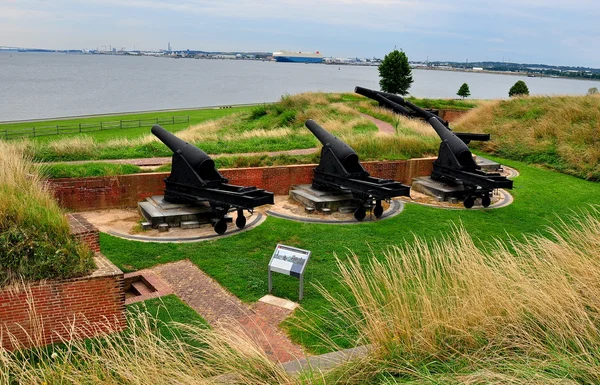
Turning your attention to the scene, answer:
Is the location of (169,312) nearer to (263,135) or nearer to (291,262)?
(291,262)

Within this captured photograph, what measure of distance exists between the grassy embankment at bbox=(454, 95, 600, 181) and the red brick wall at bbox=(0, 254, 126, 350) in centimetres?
1518

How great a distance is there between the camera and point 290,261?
743 cm

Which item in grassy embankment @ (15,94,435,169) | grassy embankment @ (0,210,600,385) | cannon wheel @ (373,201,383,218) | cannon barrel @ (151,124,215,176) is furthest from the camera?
grassy embankment @ (15,94,435,169)

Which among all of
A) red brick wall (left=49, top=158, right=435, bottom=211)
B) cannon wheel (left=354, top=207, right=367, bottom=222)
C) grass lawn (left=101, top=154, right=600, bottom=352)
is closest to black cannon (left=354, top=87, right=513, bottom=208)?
grass lawn (left=101, top=154, right=600, bottom=352)

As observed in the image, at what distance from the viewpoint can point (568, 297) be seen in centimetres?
455

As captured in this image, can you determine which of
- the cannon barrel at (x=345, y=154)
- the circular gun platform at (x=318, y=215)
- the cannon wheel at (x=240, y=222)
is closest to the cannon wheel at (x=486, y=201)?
the circular gun platform at (x=318, y=215)

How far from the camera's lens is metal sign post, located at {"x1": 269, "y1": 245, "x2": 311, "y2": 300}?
7.28 metres

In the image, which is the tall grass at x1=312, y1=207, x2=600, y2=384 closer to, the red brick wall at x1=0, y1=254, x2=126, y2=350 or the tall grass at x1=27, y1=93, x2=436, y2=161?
the red brick wall at x1=0, y1=254, x2=126, y2=350

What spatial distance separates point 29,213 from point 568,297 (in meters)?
5.95

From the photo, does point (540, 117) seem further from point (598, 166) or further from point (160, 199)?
point (160, 199)

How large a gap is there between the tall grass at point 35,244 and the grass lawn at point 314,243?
2.03 m

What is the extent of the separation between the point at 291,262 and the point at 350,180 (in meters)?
4.84

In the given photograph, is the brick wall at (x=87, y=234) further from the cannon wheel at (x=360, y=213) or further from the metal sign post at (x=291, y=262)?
the cannon wheel at (x=360, y=213)

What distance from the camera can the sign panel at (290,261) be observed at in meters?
7.29
